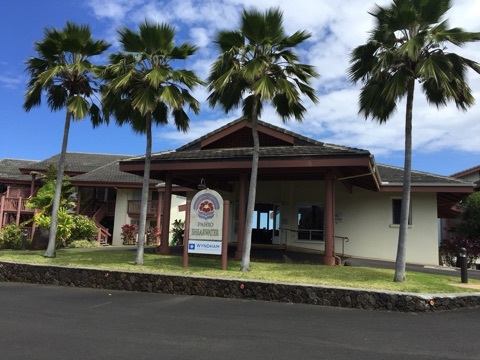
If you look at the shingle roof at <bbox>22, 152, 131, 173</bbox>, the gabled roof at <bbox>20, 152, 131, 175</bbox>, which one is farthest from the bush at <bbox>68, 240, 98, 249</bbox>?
the shingle roof at <bbox>22, 152, 131, 173</bbox>

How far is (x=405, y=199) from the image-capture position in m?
10.8

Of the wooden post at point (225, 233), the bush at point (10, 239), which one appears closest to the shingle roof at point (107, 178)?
the bush at point (10, 239)

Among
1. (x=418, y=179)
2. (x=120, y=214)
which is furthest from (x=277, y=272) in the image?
(x=120, y=214)

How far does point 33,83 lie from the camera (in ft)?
49.4

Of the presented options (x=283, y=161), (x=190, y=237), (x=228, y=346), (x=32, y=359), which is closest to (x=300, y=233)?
(x=283, y=161)

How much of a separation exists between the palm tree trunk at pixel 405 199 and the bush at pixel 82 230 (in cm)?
1804

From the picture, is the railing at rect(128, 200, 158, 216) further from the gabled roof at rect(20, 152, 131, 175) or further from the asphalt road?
the asphalt road

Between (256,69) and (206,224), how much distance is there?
483 centimetres

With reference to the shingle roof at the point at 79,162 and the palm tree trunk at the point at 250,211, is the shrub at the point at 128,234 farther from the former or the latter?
the palm tree trunk at the point at 250,211

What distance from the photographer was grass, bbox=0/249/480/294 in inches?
395

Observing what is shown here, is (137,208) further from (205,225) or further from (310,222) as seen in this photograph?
(205,225)

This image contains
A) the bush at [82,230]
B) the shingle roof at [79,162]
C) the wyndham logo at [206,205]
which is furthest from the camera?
the shingle roof at [79,162]

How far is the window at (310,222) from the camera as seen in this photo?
18469 mm

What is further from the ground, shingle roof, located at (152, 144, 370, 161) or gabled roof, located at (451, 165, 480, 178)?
gabled roof, located at (451, 165, 480, 178)
